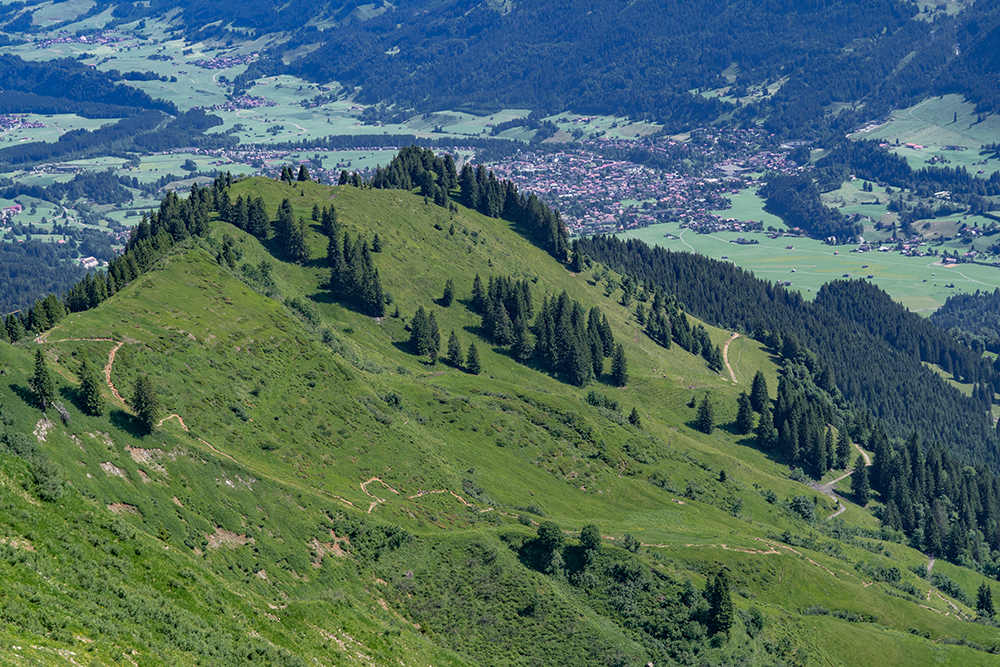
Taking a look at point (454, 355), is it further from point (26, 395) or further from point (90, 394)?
point (26, 395)

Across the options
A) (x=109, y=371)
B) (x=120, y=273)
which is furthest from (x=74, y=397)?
(x=120, y=273)

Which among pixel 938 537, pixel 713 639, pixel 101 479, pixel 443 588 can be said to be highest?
pixel 101 479

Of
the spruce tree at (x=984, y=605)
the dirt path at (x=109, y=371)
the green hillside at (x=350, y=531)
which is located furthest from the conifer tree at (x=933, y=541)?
the dirt path at (x=109, y=371)

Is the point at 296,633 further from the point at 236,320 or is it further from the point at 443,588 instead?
the point at 236,320

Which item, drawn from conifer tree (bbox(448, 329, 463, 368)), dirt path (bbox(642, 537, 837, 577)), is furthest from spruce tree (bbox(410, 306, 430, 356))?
dirt path (bbox(642, 537, 837, 577))

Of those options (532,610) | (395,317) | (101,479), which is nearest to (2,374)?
(101,479)

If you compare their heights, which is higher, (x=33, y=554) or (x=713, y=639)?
(x=33, y=554)
